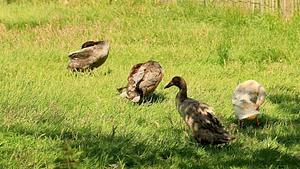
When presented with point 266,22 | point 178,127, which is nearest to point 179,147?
point 178,127

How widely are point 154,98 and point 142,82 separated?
454mm

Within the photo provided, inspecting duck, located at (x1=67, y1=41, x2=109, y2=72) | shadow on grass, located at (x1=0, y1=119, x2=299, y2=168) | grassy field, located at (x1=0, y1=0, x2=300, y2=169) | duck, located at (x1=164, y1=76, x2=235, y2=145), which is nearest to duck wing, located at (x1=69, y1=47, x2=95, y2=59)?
duck, located at (x1=67, y1=41, x2=109, y2=72)

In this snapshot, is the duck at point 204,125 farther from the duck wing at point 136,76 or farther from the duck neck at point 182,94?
the duck wing at point 136,76

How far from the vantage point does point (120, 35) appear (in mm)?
14016

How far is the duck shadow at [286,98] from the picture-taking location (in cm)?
905

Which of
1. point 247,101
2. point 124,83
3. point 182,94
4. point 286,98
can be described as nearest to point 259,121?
point 247,101

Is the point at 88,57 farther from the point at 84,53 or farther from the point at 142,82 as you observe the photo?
the point at 142,82

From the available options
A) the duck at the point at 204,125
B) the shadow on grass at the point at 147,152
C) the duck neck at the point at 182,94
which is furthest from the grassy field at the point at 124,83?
the duck neck at the point at 182,94

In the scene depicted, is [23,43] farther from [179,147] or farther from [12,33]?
[179,147]

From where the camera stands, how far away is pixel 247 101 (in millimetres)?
8047

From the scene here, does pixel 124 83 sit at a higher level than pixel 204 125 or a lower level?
lower

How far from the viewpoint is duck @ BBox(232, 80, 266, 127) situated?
7941mm

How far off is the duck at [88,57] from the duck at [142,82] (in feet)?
4.93

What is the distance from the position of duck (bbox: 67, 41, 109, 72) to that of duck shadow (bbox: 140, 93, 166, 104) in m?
1.58
